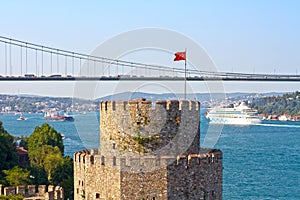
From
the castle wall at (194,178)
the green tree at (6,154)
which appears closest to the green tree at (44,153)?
the green tree at (6,154)

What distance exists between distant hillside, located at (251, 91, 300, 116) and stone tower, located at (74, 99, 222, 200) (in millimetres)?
156157

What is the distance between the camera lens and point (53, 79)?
6141 centimetres

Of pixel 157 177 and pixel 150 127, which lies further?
pixel 150 127

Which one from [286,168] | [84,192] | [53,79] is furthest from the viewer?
[53,79]

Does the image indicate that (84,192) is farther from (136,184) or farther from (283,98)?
(283,98)

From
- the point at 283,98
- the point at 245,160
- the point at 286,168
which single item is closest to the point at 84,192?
the point at 286,168

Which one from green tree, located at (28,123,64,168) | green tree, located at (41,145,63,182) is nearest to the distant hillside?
green tree, located at (28,123,64,168)

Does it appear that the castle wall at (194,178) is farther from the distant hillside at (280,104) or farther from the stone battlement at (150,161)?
the distant hillside at (280,104)

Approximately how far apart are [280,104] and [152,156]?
551 feet

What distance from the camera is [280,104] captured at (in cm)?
17412

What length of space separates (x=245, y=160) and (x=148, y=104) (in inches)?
1822

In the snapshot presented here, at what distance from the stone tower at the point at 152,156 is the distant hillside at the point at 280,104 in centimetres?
15616

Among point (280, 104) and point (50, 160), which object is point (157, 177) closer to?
point (50, 160)

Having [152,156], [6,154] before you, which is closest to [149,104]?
[152,156]
